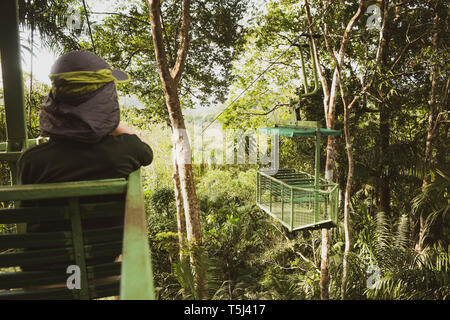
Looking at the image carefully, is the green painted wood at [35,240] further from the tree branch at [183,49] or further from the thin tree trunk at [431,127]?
the thin tree trunk at [431,127]

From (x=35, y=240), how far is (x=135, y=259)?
858 mm

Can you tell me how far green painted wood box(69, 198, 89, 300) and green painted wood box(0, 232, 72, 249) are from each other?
0.11ft

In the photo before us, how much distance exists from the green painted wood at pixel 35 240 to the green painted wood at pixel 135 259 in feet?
1.53

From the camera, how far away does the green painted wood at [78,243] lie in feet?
4.59

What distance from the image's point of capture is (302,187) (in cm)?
533

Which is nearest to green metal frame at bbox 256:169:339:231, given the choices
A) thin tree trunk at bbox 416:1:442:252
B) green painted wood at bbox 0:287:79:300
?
thin tree trunk at bbox 416:1:442:252

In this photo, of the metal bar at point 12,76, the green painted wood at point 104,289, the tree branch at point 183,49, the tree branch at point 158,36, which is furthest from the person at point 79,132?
the tree branch at point 183,49

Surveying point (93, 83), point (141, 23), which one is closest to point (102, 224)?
point (93, 83)

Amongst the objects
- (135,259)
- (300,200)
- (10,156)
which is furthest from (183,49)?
(135,259)

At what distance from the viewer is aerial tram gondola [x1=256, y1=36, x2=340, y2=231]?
502 centimetres

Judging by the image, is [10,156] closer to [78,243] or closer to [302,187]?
[78,243]

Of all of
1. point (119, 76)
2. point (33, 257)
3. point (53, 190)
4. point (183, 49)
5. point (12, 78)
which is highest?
point (183, 49)

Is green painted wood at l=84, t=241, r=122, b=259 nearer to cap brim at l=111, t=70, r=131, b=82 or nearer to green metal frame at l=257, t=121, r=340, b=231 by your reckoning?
cap brim at l=111, t=70, r=131, b=82
